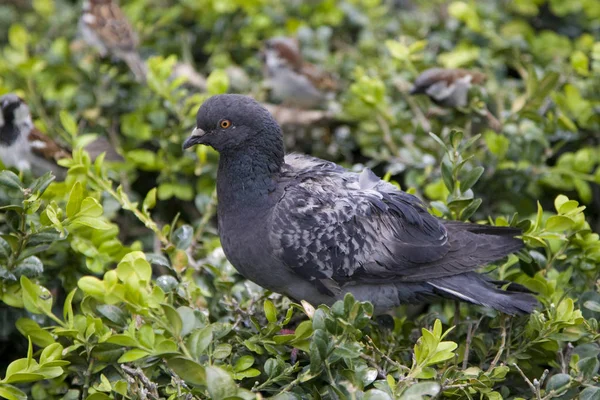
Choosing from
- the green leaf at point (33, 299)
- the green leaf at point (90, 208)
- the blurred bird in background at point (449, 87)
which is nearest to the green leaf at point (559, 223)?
the blurred bird in background at point (449, 87)

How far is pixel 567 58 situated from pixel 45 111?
3.78 m

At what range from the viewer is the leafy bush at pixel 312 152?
276 centimetres

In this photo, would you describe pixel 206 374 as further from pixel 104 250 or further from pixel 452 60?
pixel 452 60

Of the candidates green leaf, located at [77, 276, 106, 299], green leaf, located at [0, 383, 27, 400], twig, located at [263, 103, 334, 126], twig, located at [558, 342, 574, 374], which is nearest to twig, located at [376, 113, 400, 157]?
twig, located at [263, 103, 334, 126]

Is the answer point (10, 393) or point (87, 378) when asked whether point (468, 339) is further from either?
point (10, 393)

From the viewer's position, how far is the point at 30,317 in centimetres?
337

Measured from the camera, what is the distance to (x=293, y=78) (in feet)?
17.1

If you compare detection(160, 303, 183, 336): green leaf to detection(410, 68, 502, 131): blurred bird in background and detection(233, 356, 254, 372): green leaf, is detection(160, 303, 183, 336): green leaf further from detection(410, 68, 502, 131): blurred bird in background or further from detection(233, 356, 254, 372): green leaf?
detection(410, 68, 502, 131): blurred bird in background

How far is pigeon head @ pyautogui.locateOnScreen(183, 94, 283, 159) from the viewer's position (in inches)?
135

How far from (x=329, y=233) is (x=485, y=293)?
0.73 m

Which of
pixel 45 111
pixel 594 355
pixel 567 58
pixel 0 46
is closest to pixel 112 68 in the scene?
pixel 45 111

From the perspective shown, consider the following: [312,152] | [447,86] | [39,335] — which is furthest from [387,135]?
[39,335]

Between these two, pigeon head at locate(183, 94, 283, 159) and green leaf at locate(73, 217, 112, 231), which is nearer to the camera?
green leaf at locate(73, 217, 112, 231)

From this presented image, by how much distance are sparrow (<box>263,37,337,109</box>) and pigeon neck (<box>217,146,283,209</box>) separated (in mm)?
1803
